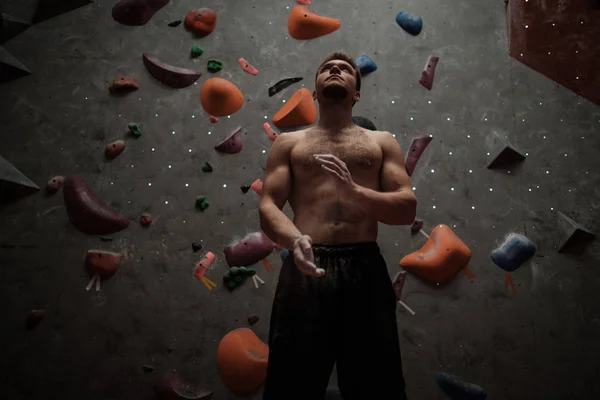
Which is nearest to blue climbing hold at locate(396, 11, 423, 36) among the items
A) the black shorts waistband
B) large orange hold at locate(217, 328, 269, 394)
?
the black shorts waistband

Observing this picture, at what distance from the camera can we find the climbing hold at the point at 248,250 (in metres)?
3.31

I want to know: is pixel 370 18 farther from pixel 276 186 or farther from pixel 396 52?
pixel 276 186

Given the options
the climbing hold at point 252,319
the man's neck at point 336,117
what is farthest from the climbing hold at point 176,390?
the man's neck at point 336,117

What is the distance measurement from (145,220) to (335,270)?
1.57 m

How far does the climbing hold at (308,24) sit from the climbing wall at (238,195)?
45 mm

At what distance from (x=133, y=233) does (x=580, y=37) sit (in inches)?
118

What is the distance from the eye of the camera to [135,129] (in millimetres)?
3480

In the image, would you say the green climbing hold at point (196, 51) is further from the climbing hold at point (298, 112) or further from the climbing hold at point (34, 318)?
the climbing hold at point (34, 318)

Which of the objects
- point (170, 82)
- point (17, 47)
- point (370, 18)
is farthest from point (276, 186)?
point (17, 47)

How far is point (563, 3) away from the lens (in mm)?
3588

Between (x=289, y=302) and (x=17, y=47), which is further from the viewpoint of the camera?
(x=17, y=47)

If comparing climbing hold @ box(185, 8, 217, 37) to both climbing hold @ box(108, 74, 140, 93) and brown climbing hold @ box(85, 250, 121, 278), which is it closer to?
climbing hold @ box(108, 74, 140, 93)

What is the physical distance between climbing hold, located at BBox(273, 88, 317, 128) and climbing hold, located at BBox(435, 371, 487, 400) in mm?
1677

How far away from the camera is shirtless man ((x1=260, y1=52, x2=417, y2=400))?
7.04ft
